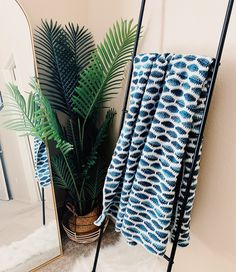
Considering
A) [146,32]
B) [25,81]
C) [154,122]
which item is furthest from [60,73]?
[154,122]

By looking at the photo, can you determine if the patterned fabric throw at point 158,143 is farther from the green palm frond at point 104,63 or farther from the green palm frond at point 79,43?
the green palm frond at point 79,43

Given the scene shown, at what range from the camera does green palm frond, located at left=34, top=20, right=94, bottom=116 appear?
116 cm

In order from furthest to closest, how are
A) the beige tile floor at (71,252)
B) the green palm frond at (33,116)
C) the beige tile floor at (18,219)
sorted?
1. the beige tile floor at (71,252)
2. the beige tile floor at (18,219)
3. the green palm frond at (33,116)

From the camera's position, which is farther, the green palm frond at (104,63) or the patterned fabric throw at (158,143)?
the green palm frond at (104,63)

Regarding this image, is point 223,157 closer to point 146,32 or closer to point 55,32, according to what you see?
point 146,32

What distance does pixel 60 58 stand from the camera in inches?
46.0

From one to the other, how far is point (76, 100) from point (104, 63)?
23cm

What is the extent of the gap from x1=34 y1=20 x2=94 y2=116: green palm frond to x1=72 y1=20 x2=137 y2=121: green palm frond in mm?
152

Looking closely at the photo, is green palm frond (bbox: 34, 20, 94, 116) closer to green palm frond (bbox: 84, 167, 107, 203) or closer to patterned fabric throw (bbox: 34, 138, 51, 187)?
patterned fabric throw (bbox: 34, 138, 51, 187)

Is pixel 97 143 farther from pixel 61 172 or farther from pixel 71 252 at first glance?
pixel 71 252

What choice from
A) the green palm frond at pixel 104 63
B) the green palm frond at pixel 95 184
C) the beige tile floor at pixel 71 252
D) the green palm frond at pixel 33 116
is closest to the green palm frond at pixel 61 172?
the green palm frond at pixel 95 184

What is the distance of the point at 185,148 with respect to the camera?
0.79m

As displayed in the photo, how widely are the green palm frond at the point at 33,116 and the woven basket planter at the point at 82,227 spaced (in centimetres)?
58

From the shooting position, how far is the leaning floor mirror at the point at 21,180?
41.4 inches
